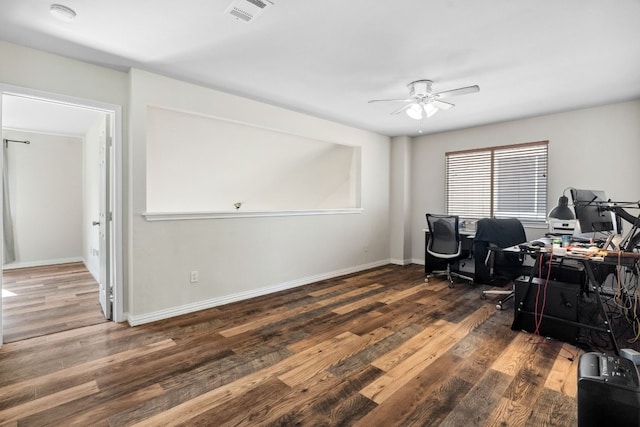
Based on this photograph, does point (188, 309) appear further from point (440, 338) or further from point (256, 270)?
point (440, 338)

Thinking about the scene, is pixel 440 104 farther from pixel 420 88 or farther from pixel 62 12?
pixel 62 12

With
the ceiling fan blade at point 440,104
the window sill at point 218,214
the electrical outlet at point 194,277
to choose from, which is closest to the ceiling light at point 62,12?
the window sill at point 218,214

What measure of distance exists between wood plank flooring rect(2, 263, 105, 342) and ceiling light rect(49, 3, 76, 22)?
8.78ft

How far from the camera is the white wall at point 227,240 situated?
3.07 meters

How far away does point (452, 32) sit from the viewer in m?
2.29

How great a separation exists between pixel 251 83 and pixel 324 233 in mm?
2412

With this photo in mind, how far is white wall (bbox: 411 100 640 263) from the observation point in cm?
386

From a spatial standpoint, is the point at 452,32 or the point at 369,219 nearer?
the point at 452,32

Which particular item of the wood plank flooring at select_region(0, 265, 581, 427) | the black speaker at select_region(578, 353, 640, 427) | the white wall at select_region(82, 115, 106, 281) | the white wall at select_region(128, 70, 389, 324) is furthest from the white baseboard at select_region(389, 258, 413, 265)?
the white wall at select_region(82, 115, 106, 281)

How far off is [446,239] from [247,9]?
3.81 m

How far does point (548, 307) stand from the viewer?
286 cm

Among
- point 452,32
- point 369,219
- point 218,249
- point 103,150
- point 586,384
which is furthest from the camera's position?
point 369,219

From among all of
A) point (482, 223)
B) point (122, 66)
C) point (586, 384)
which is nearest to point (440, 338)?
point (586, 384)

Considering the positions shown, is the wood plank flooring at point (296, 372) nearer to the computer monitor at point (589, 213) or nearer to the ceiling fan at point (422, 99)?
the computer monitor at point (589, 213)
